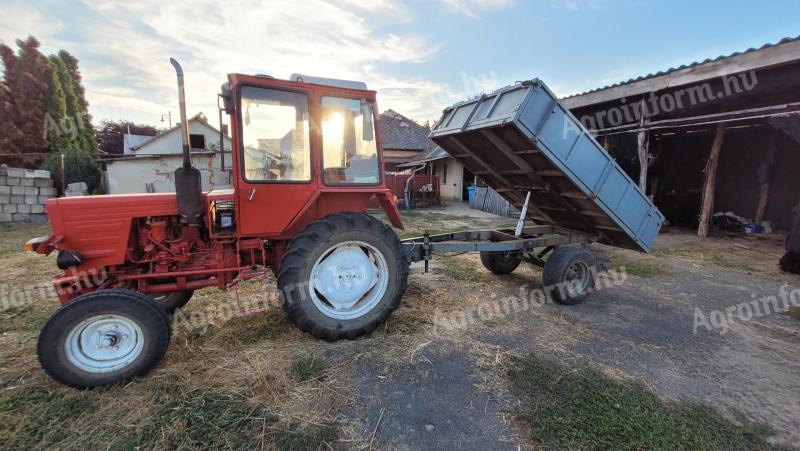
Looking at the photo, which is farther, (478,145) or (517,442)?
(478,145)

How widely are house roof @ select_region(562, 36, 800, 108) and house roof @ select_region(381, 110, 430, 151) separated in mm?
16436

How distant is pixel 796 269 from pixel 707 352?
456cm

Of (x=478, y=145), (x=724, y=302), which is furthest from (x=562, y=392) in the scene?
(x=724, y=302)

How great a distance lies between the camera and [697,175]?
10484 mm

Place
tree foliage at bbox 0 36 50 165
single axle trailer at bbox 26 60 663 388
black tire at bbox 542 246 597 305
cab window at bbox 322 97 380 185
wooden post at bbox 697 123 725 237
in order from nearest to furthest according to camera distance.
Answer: single axle trailer at bbox 26 60 663 388
cab window at bbox 322 97 380 185
black tire at bbox 542 246 597 305
wooden post at bbox 697 123 725 237
tree foliage at bbox 0 36 50 165

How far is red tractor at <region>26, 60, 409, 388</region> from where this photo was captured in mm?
2729

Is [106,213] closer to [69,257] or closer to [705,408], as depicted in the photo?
[69,257]

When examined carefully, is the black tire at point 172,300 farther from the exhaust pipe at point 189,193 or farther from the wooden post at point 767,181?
the wooden post at point 767,181

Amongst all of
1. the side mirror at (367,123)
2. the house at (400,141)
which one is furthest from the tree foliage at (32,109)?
the side mirror at (367,123)

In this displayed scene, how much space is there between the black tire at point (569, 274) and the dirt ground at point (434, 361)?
0.50ft

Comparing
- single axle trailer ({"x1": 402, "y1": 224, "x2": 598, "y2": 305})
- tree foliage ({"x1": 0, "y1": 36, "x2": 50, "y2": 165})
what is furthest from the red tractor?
tree foliage ({"x1": 0, "y1": 36, "x2": 50, "y2": 165})

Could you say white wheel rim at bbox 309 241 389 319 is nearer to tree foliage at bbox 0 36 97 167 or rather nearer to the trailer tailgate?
the trailer tailgate

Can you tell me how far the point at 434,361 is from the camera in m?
3.05

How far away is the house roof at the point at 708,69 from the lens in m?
6.28
